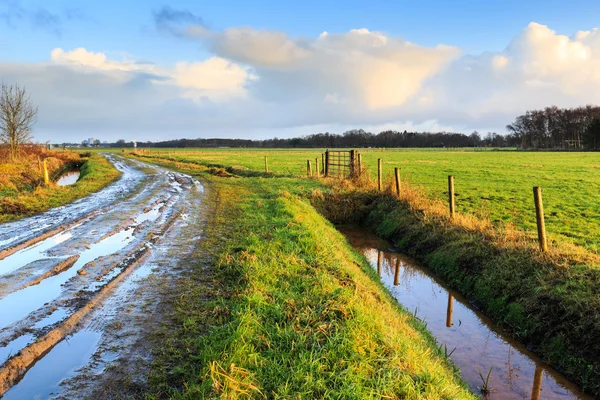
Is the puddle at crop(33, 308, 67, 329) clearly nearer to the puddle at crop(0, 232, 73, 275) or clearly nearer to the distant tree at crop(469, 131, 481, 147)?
the puddle at crop(0, 232, 73, 275)

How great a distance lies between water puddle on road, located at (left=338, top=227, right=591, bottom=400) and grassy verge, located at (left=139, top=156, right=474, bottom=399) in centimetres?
83

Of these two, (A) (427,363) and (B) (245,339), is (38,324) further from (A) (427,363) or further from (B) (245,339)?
(A) (427,363)

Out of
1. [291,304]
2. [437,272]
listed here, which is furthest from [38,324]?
[437,272]

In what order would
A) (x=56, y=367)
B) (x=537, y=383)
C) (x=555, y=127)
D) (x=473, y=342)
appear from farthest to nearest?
(x=555, y=127), (x=473, y=342), (x=537, y=383), (x=56, y=367)

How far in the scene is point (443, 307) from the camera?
9.23 metres

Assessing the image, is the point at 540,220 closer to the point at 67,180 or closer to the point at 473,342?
the point at 473,342

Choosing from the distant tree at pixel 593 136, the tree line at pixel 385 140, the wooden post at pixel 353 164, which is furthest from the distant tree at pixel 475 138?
the wooden post at pixel 353 164

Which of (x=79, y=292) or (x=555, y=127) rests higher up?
(x=555, y=127)

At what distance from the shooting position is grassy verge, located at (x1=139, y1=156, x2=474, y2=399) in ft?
12.6

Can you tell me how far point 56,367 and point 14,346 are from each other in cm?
90

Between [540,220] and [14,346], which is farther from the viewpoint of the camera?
[540,220]

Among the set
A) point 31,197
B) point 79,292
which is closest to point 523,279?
point 79,292

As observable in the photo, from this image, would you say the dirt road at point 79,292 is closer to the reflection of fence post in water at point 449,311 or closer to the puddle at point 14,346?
the puddle at point 14,346

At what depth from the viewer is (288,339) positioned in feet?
15.2
